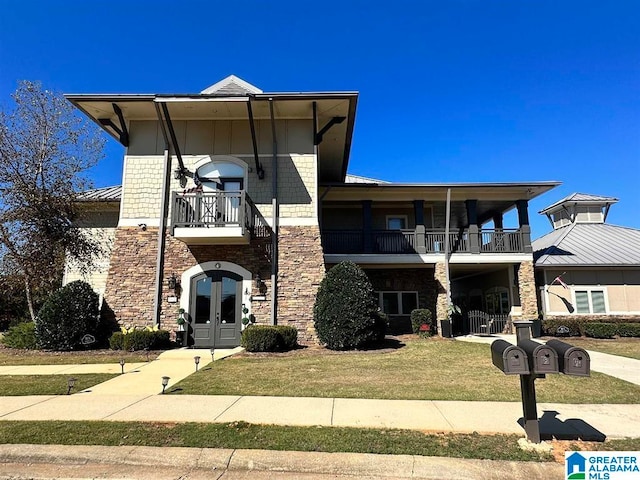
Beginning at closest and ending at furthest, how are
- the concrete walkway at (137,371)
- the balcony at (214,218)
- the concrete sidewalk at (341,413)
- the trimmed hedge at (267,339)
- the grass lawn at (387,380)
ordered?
the concrete sidewalk at (341,413) → the grass lawn at (387,380) → the concrete walkway at (137,371) → the trimmed hedge at (267,339) → the balcony at (214,218)

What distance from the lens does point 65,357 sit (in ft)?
37.9

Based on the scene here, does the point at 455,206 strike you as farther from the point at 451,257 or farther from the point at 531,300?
the point at 531,300

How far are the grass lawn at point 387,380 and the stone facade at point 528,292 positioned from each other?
7.78 meters

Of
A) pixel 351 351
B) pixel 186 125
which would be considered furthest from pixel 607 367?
pixel 186 125

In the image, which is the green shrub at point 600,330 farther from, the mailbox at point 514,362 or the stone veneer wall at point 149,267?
the mailbox at point 514,362

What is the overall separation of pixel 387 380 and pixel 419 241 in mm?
11323

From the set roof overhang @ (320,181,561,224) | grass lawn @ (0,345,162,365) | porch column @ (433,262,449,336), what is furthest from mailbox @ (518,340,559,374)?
roof overhang @ (320,181,561,224)

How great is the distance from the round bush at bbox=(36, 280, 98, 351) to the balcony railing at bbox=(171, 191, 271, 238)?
3.93 meters

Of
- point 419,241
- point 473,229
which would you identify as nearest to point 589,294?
point 473,229

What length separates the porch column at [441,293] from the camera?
1786cm

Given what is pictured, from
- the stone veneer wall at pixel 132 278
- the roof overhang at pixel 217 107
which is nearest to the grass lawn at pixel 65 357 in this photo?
the stone veneer wall at pixel 132 278

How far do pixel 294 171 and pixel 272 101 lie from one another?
2.63 m

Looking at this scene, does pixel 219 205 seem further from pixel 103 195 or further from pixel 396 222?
pixel 396 222

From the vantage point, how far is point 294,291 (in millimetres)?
14211
